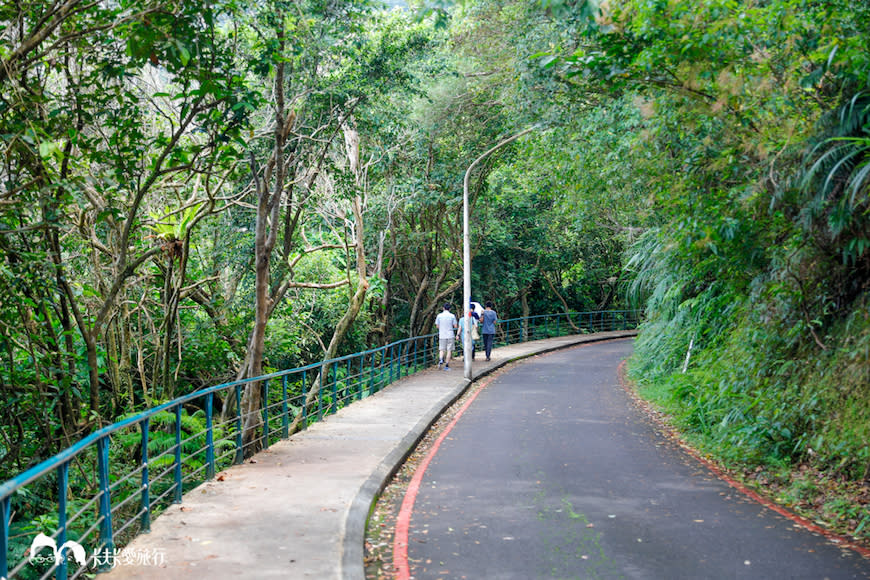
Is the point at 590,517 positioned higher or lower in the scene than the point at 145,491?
lower

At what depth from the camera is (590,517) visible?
7773mm

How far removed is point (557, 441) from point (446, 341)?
36.3 ft

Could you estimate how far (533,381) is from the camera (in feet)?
70.3

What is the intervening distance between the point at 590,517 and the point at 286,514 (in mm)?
3050

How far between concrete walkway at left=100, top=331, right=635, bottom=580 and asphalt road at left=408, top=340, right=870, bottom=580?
2.21 ft

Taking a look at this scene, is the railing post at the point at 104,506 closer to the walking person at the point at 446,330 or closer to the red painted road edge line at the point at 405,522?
the red painted road edge line at the point at 405,522

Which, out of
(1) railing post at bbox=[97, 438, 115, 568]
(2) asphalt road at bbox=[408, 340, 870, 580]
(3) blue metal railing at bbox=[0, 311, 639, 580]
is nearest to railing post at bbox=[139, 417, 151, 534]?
(3) blue metal railing at bbox=[0, 311, 639, 580]

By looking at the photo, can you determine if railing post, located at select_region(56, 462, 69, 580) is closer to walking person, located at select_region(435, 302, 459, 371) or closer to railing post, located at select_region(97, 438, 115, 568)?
railing post, located at select_region(97, 438, 115, 568)

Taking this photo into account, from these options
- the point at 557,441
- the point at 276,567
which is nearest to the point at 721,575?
the point at 276,567

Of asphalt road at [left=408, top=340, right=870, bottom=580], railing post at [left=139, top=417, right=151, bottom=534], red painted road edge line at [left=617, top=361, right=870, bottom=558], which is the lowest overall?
red painted road edge line at [left=617, top=361, right=870, bottom=558]

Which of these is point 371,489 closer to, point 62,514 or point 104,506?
point 104,506

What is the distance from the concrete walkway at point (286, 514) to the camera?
19.6 feet

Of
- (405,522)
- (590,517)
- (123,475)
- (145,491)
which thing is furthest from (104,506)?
(123,475)

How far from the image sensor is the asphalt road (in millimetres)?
6246
